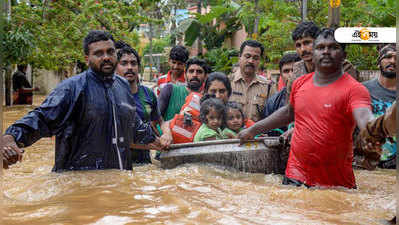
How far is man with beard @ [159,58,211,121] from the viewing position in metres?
5.83

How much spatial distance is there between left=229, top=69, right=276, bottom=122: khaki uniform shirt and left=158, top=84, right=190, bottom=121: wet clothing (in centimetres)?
64

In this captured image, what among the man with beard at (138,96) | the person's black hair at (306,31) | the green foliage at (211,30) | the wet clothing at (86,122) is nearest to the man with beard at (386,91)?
the person's black hair at (306,31)

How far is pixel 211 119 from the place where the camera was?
5.24m

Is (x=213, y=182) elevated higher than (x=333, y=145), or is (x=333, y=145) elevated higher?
(x=333, y=145)

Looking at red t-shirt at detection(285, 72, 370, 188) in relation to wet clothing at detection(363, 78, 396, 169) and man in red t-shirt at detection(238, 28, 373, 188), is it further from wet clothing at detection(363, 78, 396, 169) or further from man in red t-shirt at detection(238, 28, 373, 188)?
wet clothing at detection(363, 78, 396, 169)

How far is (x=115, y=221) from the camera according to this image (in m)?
2.76

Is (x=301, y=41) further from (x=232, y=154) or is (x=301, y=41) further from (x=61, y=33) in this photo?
(x=61, y=33)

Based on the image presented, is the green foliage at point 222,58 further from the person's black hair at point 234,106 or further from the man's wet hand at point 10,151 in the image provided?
the man's wet hand at point 10,151

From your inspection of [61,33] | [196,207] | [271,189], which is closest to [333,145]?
[271,189]

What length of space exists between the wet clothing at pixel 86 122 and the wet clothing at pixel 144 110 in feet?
2.72

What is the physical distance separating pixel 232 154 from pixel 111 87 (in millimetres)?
1376

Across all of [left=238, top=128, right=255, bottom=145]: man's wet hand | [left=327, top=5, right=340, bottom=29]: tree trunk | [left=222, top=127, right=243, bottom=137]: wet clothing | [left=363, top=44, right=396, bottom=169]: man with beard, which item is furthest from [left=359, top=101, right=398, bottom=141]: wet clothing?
[left=327, top=5, right=340, bottom=29]: tree trunk

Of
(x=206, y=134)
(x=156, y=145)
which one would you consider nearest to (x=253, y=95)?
(x=206, y=134)

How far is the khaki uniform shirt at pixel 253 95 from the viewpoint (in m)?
5.73
